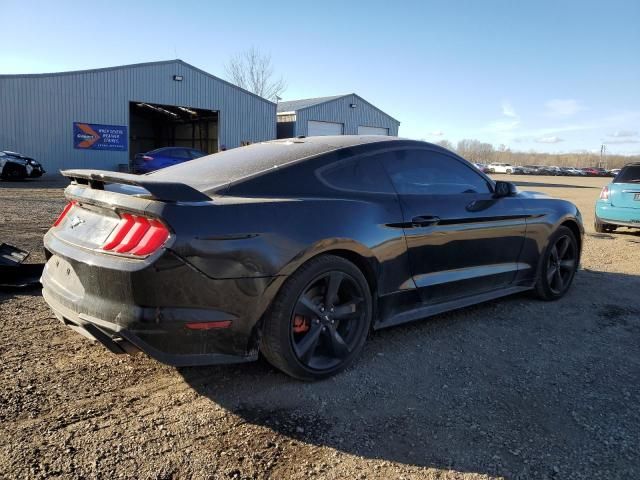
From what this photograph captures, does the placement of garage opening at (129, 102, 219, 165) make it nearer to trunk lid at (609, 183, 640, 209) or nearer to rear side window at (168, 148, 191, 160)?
rear side window at (168, 148, 191, 160)

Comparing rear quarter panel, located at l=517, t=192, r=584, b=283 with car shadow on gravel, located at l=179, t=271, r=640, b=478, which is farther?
rear quarter panel, located at l=517, t=192, r=584, b=283

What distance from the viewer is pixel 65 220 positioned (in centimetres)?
333

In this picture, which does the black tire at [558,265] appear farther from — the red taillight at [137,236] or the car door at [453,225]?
the red taillight at [137,236]

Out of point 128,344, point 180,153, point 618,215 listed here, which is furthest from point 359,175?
point 180,153

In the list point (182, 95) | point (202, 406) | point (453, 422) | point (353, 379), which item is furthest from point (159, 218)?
point (182, 95)

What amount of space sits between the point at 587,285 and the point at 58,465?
549cm

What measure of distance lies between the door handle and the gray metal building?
2947 cm

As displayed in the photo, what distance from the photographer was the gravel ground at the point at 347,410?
2387 mm

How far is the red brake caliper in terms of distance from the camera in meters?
3.14

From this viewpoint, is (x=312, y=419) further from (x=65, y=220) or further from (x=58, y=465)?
(x=65, y=220)

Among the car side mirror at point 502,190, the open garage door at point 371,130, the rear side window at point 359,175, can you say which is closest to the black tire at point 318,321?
the rear side window at point 359,175

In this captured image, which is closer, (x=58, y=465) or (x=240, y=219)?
(x=58, y=465)

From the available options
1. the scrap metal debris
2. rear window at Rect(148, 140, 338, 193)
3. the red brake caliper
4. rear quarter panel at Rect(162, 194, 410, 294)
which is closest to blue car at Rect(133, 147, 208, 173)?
the scrap metal debris

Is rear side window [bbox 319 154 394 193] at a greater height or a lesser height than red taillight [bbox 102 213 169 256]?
greater
